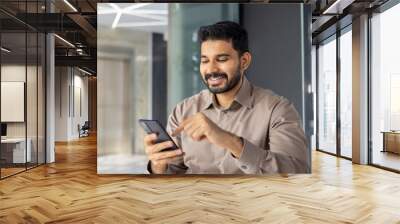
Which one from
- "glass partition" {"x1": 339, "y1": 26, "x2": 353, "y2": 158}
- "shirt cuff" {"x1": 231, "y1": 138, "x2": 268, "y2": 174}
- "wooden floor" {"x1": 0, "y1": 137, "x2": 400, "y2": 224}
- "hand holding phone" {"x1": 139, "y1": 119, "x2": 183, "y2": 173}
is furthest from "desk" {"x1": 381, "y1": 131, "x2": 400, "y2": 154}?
"hand holding phone" {"x1": 139, "y1": 119, "x2": 183, "y2": 173}

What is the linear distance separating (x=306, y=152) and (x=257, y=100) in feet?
3.59

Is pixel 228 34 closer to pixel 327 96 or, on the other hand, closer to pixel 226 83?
pixel 226 83

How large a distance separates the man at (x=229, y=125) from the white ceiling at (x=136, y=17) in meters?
0.63

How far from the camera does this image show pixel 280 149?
5855 millimetres

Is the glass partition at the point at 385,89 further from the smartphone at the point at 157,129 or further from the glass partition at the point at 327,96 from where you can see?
the smartphone at the point at 157,129

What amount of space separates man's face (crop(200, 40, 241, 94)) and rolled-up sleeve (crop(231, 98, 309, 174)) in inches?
30.2

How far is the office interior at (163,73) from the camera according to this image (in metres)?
6.06

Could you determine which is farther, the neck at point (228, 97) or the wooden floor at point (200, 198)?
the neck at point (228, 97)

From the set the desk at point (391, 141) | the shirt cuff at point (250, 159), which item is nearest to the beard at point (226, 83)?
the shirt cuff at point (250, 159)

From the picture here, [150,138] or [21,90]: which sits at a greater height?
[21,90]

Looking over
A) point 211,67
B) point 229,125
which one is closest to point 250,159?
point 229,125

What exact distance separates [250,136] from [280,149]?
49 cm

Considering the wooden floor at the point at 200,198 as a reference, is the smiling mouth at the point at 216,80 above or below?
above

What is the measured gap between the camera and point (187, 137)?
5906 millimetres
